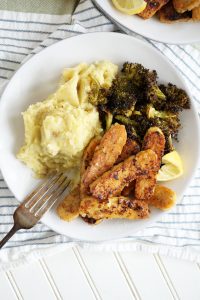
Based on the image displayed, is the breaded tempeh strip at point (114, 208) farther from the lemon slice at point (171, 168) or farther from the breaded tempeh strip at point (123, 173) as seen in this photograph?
the lemon slice at point (171, 168)

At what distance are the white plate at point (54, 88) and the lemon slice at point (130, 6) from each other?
0.18m

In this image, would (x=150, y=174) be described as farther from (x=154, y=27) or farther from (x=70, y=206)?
(x=154, y=27)

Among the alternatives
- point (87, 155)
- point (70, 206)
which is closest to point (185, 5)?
point (87, 155)

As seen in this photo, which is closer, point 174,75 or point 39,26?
point 174,75

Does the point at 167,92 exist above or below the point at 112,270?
above

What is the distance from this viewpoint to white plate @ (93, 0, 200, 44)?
3396 mm

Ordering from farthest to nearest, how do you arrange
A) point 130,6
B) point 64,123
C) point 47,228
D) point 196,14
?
point 47,228
point 196,14
point 130,6
point 64,123

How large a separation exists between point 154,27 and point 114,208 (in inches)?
54.8

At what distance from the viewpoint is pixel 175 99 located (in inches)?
130

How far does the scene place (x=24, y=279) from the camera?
3672 millimetres

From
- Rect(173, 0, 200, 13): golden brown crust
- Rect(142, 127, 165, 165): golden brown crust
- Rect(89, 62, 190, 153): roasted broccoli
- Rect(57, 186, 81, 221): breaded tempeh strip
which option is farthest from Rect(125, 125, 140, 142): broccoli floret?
Rect(173, 0, 200, 13): golden brown crust

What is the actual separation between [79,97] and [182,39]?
91cm

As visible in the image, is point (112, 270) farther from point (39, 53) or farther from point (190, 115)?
point (39, 53)

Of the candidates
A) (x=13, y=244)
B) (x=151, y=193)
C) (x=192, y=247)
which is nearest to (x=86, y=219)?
(x=151, y=193)
